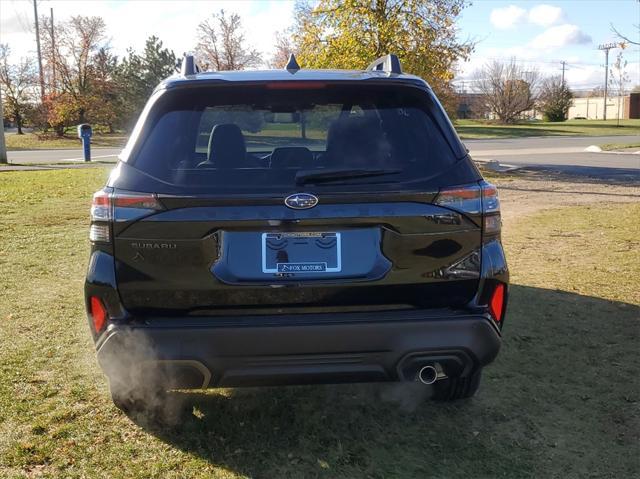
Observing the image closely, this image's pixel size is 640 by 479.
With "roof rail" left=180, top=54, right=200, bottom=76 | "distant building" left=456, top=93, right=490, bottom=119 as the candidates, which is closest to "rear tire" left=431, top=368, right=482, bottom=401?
"roof rail" left=180, top=54, right=200, bottom=76

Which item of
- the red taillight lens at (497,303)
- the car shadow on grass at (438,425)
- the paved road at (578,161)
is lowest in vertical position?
the car shadow on grass at (438,425)

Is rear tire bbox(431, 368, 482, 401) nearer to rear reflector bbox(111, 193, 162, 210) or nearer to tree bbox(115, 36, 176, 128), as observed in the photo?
rear reflector bbox(111, 193, 162, 210)

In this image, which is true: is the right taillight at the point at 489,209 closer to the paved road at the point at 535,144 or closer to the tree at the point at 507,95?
the paved road at the point at 535,144

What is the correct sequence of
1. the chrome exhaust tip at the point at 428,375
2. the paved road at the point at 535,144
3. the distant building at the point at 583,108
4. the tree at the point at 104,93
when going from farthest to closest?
the distant building at the point at 583,108 < the tree at the point at 104,93 < the paved road at the point at 535,144 < the chrome exhaust tip at the point at 428,375

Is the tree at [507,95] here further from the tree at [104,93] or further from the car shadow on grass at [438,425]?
the car shadow on grass at [438,425]

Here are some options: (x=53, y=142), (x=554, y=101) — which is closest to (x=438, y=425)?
(x=53, y=142)

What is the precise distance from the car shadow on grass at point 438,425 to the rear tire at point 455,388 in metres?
0.07

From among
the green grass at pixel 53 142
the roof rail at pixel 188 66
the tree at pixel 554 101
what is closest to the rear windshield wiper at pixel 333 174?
the roof rail at pixel 188 66

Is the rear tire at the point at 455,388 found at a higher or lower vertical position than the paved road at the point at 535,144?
lower

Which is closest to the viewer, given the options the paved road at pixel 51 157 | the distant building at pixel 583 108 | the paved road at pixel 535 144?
the paved road at pixel 51 157

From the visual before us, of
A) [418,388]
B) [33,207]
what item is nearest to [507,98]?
[33,207]

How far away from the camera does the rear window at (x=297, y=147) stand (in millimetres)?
2824

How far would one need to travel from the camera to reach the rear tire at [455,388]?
11.7ft

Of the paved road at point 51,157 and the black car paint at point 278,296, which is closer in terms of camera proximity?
the black car paint at point 278,296
